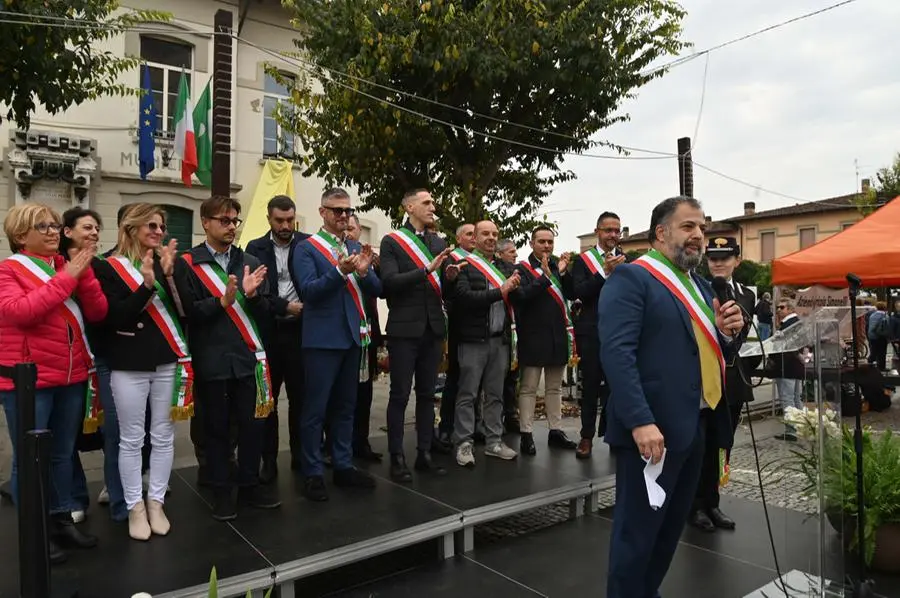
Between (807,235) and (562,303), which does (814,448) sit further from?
(807,235)

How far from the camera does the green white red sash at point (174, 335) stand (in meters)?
3.32

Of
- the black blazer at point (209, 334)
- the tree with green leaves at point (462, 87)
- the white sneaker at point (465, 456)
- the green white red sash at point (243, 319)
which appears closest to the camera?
the black blazer at point (209, 334)

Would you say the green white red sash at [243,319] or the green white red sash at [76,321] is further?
the green white red sash at [243,319]

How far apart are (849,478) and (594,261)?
224cm

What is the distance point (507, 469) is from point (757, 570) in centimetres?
174

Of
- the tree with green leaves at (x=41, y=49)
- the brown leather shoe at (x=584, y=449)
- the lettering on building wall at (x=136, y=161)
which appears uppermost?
the lettering on building wall at (x=136, y=161)

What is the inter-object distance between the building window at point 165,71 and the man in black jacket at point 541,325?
9.41 m

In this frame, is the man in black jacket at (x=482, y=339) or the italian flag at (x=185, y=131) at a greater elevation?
the italian flag at (x=185, y=131)

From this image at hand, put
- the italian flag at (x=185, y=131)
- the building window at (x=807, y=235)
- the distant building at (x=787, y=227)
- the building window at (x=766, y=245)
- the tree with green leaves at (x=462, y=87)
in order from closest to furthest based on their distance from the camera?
the tree with green leaves at (x=462, y=87), the italian flag at (x=185, y=131), the distant building at (x=787, y=227), the building window at (x=807, y=235), the building window at (x=766, y=245)

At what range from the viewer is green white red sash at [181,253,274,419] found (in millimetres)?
3594

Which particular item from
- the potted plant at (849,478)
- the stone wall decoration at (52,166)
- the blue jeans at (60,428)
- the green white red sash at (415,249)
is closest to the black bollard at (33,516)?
the blue jeans at (60,428)

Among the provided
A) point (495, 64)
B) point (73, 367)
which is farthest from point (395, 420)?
point (495, 64)

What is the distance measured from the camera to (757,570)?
353 centimetres

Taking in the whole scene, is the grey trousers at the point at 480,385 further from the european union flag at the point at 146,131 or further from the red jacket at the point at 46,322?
the european union flag at the point at 146,131
